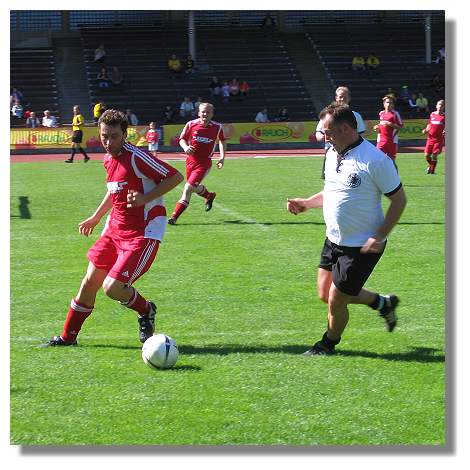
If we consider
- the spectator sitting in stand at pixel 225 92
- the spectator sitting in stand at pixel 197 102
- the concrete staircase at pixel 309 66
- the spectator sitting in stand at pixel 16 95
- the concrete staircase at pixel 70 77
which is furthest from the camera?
the concrete staircase at pixel 309 66

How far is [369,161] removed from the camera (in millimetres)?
6844

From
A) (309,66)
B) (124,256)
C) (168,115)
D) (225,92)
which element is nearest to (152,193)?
(124,256)

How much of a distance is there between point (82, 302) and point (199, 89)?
34720 mm

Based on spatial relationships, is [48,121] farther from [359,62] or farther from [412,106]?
[412,106]

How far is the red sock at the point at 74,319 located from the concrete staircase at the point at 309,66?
36145 millimetres

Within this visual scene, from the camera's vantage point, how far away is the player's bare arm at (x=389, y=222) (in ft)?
22.4

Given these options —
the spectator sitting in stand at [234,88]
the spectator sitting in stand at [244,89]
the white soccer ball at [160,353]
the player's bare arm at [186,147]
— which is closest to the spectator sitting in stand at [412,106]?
the spectator sitting in stand at [244,89]

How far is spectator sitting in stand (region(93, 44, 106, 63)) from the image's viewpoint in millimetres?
41916

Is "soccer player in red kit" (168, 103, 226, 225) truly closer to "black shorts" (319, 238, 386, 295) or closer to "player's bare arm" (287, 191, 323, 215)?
"player's bare arm" (287, 191, 323, 215)

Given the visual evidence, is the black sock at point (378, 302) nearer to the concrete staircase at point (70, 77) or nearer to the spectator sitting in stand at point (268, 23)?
the concrete staircase at point (70, 77)

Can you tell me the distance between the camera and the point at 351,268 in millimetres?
7148

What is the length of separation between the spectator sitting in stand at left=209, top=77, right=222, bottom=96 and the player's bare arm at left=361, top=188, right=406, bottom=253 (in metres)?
34.9

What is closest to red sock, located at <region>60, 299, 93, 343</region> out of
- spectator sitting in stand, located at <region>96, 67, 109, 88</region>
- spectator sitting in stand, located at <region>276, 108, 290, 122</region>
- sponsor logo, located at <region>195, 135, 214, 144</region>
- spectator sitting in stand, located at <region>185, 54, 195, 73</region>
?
sponsor logo, located at <region>195, 135, 214, 144</region>
